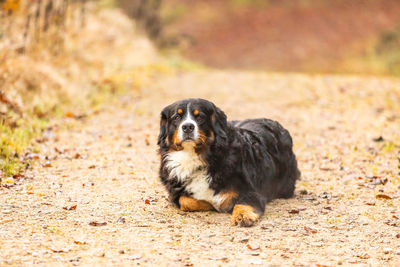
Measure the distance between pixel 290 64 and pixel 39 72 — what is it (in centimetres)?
1674

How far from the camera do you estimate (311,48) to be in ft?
93.8

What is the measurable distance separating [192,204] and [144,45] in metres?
14.5

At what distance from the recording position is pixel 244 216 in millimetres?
5434

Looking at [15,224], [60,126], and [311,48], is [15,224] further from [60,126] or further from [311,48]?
[311,48]

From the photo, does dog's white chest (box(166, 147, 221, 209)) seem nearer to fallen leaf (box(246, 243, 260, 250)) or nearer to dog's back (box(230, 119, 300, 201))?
Answer: dog's back (box(230, 119, 300, 201))

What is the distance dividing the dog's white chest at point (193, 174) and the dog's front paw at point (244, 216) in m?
0.33

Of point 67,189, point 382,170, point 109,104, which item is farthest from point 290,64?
point 67,189

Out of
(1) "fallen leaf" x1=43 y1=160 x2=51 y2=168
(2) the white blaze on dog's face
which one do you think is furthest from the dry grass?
(2) the white blaze on dog's face

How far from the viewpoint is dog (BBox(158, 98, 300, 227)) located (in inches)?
224

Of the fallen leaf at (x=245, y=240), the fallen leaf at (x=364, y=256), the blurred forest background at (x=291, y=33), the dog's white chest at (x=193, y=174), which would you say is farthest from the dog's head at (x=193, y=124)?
the blurred forest background at (x=291, y=33)

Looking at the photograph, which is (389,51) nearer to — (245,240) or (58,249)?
(245,240)

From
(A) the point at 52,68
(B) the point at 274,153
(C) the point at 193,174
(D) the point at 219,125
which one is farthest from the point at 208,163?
(A) the point at 52,68

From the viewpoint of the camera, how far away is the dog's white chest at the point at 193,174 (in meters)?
5.84

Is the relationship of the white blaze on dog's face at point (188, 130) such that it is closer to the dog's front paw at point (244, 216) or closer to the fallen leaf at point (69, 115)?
the dog's front paw at point (244, 216)
